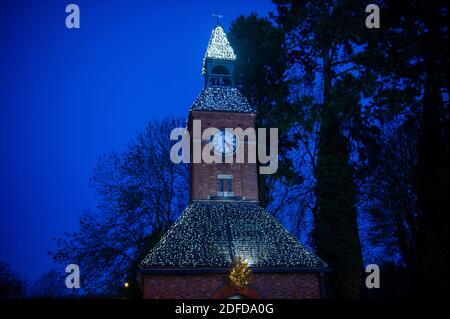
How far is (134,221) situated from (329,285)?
13230 mm

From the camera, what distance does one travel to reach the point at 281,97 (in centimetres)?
2575

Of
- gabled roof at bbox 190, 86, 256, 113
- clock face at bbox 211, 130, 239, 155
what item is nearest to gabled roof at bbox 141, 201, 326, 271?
clock face at bbox 211, 130, 239, 155

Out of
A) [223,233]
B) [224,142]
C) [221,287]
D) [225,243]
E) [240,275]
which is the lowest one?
[221,287]

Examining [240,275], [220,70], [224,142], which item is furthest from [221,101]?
[240,275]

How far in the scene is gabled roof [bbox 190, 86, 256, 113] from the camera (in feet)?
78.2

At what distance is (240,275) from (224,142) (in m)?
8.53

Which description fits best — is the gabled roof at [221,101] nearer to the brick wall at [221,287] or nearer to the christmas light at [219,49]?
the christmas light at [219,49]

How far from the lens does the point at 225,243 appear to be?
62.8 ft

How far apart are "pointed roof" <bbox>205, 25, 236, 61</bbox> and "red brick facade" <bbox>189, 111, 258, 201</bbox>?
14.2 ft

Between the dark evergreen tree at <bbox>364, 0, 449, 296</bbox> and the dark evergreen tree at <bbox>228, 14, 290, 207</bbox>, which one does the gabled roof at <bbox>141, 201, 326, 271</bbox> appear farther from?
the dark evergreen tree at <bbox>364, 0, 449, 296</bbox>

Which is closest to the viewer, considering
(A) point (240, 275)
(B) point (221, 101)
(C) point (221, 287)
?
(A) point (240, 275)

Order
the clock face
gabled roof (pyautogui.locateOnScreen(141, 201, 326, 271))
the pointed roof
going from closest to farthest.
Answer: gabled roof (pyautogui.locateOnScreen(141, 201, 326, 271)) → the clock face → the pointed roof

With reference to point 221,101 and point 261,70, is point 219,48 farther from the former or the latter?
point 261,70
